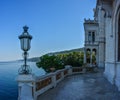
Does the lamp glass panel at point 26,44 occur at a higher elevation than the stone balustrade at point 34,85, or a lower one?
higher

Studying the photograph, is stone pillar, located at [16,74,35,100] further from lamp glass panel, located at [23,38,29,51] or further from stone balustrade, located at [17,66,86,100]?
lamp glass panel, located at [23,38,29,51]

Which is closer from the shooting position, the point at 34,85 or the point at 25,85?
the point at 25,85

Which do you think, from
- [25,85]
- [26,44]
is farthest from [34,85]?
[26,44]

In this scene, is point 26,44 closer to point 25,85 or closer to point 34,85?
point 25,85

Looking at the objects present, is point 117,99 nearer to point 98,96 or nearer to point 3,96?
point 98,96

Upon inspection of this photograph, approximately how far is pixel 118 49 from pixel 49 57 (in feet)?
56.8

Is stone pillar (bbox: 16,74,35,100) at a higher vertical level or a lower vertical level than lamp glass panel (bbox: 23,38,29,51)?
lower

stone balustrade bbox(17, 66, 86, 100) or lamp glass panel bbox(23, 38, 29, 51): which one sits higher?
lamp glass panel bbox(23, 38, 29, 51)

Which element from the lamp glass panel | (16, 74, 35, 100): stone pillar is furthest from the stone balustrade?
the lamp glass panel

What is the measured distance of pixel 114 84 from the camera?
37.4 feet

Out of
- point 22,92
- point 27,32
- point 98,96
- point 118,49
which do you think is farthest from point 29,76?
point 118,49

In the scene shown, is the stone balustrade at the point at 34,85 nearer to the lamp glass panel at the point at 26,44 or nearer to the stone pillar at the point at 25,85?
the stone pillar at the point at 25,85

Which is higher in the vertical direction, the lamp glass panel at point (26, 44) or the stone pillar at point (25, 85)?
the lamp glass panel at point (26, 44)

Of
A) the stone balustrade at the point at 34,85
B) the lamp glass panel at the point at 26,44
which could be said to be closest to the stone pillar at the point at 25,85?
the stone balustrade at the point at 34,85
